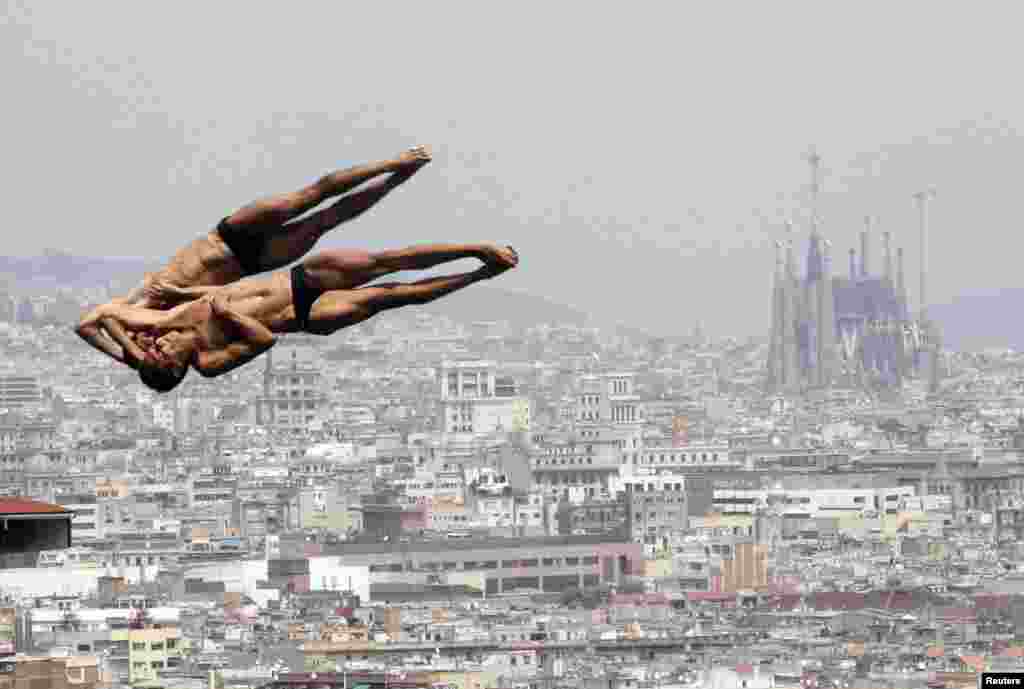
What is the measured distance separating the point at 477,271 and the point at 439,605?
2522 inches

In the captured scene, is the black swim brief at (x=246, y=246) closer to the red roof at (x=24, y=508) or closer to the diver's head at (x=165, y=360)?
the diver's head at (x=165, y=360)

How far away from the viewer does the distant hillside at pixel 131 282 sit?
123m

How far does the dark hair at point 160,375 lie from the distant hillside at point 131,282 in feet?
325

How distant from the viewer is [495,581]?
249ft

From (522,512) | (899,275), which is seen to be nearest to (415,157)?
(522,512)

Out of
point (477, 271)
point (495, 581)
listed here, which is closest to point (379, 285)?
point (477, 271)

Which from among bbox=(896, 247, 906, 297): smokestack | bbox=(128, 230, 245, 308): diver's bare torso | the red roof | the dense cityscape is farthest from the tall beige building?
bbox=(128, 230, 245, 308): diver's bare torso

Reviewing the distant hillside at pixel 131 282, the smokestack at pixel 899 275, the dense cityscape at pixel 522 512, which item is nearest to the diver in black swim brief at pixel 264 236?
the dense cityscape at pixel 522 512

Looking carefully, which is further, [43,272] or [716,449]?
[43,272]

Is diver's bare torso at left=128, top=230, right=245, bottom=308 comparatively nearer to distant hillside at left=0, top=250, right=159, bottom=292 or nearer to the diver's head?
the diver's head

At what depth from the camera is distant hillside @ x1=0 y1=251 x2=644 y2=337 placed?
123250 millimetres

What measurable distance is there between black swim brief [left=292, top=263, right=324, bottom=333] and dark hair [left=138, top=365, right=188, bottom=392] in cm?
17

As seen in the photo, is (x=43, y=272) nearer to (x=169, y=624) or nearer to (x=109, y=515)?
(x=109, y=515)

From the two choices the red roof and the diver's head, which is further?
the red roof
